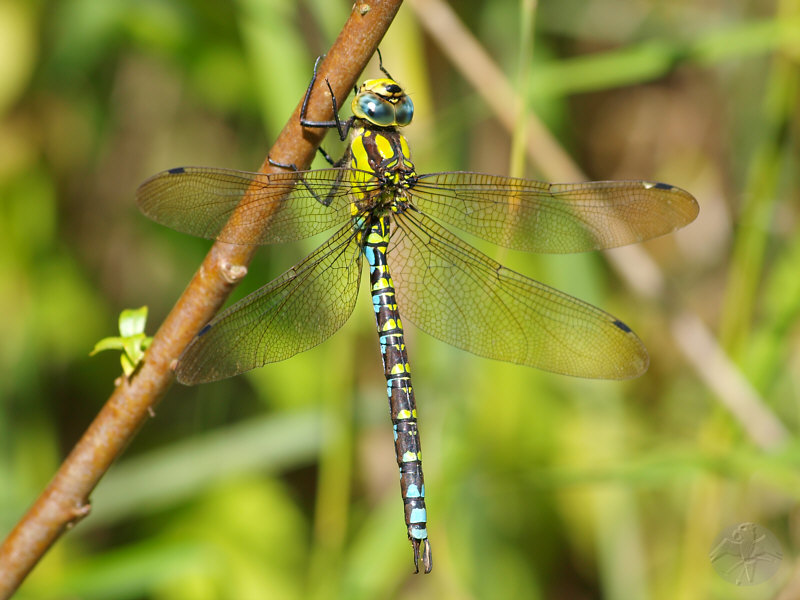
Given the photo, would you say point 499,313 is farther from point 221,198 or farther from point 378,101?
point 221,198

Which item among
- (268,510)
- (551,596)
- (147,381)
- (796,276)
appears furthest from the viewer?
(551,596)

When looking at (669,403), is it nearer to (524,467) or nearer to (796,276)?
(524,467)

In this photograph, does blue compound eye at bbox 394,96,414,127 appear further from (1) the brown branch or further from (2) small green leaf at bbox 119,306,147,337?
(2) small green leaf at bbox 119,306,147,337

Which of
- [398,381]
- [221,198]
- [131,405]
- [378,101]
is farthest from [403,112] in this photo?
[131,405]

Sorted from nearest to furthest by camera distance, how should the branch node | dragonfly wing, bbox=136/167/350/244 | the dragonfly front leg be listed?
1. the branch node
2. dragonfly wing, bbox=136/167/350/244
3. the dragonfly front leg

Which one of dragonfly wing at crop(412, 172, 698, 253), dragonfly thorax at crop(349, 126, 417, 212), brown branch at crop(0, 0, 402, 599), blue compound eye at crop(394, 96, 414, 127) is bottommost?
brown branch at crop(0, 0, 402, 599)

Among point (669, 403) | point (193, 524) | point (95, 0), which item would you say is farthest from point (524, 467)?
point (95, 0)

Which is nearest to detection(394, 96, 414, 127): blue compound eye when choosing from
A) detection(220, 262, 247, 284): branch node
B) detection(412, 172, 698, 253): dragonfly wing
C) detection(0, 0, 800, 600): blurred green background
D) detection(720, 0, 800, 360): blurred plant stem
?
detection(412, 172, 698, 253): dragonfly wing
